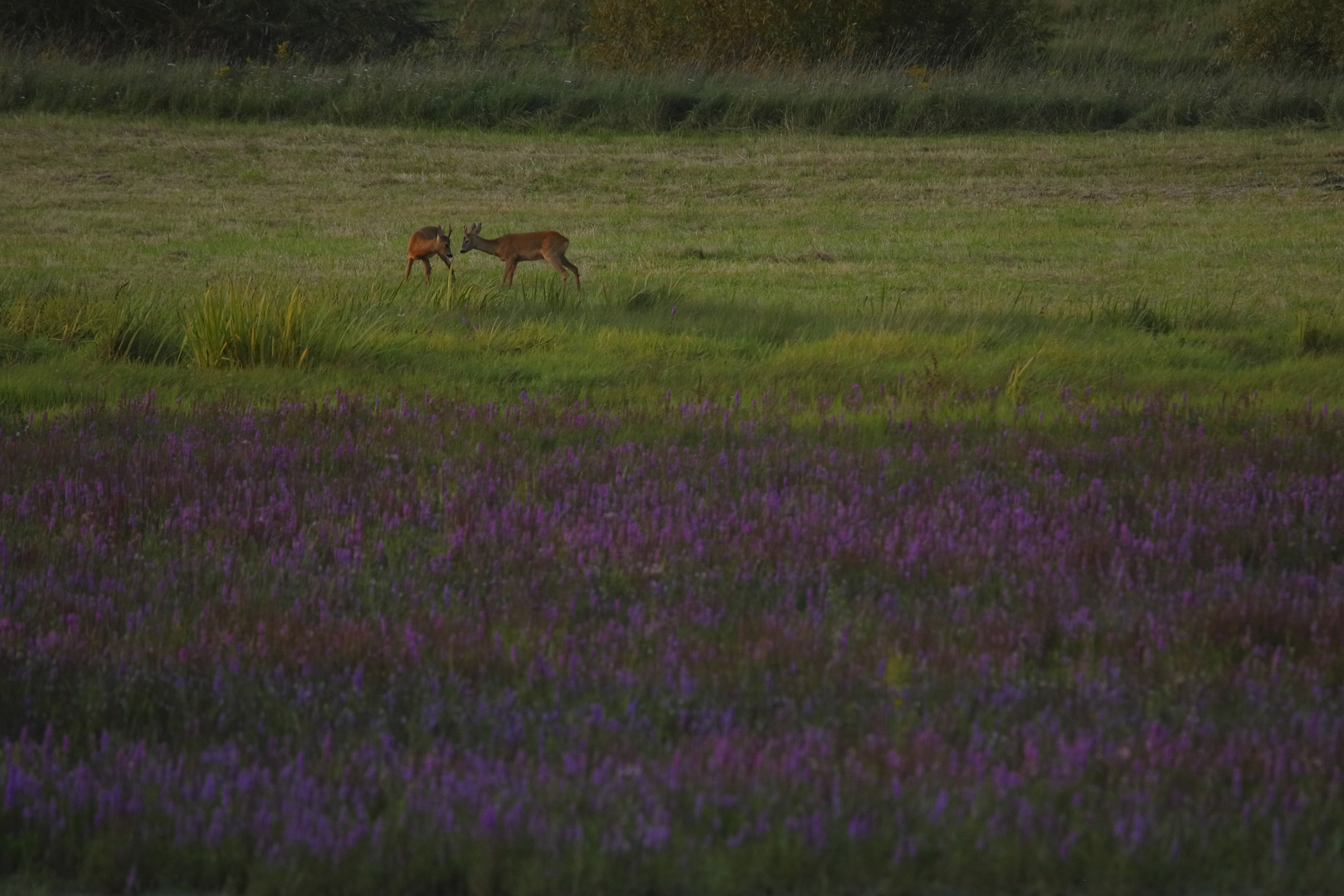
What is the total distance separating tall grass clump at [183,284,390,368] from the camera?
8.91m

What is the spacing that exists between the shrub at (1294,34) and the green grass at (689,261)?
7697 millimetres

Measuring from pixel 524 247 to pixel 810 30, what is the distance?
22421mm

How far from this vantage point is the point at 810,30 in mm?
32562

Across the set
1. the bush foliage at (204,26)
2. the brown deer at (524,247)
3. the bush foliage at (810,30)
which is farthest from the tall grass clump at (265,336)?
the bush foliage at (810,30)

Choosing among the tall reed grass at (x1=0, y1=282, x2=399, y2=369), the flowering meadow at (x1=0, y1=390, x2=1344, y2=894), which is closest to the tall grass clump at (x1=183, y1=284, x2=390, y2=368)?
the tall reed grass at (x1=0, y1=282, x2=399, y2=369)

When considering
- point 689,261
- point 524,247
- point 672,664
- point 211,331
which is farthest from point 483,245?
point 672,664

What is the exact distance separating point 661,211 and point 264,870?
1608 centimetres

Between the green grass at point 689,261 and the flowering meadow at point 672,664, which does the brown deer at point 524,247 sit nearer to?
the green grass at point 689,261

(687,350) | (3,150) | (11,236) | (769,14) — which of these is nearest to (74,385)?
(687,350)

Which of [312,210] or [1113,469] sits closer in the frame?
[1113,469]

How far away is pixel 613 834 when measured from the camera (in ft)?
10.4

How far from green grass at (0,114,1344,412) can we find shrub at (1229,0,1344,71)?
25.3 ft

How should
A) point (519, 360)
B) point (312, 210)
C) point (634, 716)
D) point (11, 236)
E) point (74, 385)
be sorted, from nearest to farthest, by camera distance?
1. point (634, 716)
2. point (74, 385)
3. point (519, 360)
4. point (11, 236)
5. point (312, 210)

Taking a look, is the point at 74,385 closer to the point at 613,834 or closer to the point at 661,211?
the point at 613,834
